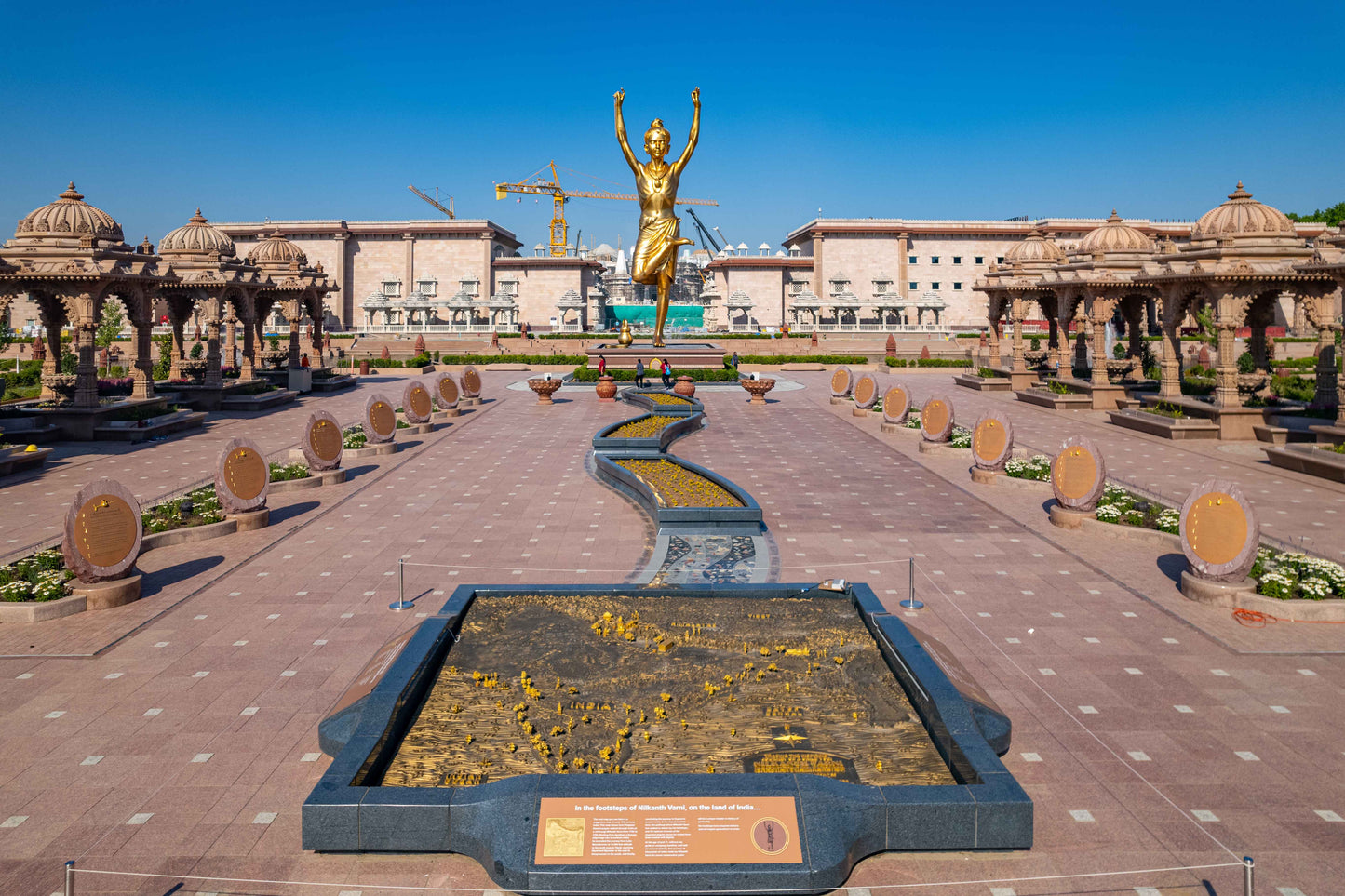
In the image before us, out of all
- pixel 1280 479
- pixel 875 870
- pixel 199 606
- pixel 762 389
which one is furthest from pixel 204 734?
pixel 762 389

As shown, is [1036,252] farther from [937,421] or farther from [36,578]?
[36,578]

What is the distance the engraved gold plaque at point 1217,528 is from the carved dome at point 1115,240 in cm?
2228

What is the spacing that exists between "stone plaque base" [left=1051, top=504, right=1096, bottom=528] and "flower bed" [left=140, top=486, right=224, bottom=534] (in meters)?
13.3

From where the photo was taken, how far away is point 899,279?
72.1 meters

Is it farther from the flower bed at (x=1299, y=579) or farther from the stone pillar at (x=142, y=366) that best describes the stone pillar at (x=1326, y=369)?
the stone pillar at (x=142, y=366)

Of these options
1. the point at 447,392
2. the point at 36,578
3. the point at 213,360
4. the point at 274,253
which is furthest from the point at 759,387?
the point at 36,578

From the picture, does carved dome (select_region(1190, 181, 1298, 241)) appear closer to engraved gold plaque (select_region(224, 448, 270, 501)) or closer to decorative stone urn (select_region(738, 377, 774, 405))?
decorative stone urn (select_region(738, 377, 774, 405))

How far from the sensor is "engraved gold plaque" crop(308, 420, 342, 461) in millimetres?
17172

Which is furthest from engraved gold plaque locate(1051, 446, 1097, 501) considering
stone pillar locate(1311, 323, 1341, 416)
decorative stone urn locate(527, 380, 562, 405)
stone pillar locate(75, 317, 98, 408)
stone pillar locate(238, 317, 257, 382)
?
stone pillar locate(238, 317, 257, 382)

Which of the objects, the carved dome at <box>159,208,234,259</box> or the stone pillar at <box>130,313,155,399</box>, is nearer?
the stone pillar at <box>130,313,155,399</box>

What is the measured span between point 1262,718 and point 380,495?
548 inches

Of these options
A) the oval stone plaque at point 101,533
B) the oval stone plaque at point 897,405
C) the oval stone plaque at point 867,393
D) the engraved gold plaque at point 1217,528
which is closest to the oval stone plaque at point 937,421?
the oval stone plaque at point 897,405

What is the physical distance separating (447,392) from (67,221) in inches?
432

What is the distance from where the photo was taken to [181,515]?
1415 cm
